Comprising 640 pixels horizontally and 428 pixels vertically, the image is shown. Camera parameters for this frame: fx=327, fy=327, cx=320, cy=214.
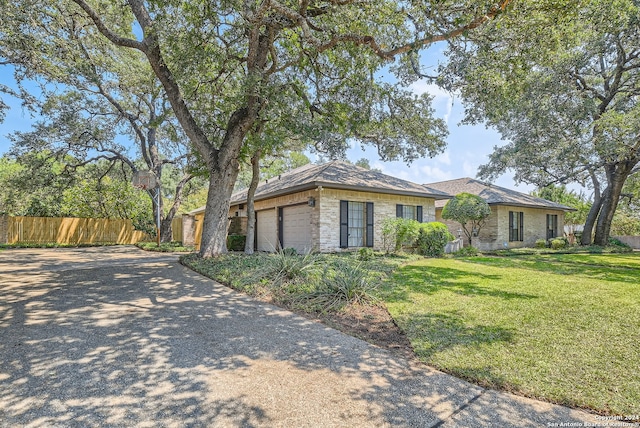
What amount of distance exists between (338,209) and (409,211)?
12.1 feet

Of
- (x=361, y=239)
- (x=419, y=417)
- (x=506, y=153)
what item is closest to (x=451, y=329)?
(x=419, y=417)

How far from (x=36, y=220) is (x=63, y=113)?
26.1 feet

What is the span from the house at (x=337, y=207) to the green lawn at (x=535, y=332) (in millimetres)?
5221

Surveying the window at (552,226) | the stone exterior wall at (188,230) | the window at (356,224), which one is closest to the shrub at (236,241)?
the stone exterior wall at (188,230)

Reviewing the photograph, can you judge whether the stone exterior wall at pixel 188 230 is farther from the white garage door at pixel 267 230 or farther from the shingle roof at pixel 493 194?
the shingle roof at pixel 493 194

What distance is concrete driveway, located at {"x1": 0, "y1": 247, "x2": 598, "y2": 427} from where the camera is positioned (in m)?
2.27

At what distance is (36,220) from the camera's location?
1867 centimetres

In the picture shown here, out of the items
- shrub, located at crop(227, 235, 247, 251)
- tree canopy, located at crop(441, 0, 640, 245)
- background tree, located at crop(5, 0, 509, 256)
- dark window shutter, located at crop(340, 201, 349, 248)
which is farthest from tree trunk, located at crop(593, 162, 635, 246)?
shrub, located at crop(227, 235, 247, 251)

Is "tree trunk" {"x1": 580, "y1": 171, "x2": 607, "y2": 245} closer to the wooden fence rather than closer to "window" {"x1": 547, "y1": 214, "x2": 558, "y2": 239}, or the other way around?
"window" {"x1": 547, "y1": 214, "x2": 558, "y2": 239}

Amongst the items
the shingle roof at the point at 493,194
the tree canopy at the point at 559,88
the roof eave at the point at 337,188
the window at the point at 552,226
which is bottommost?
the window at the point at 552,226

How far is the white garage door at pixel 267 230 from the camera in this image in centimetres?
1427

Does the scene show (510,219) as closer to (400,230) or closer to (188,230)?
(400,230)

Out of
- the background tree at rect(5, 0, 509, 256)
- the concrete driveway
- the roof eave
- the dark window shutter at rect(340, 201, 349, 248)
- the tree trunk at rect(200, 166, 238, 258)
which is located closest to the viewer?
the concrete driveway

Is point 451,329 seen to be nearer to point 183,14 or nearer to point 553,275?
point 553,275
